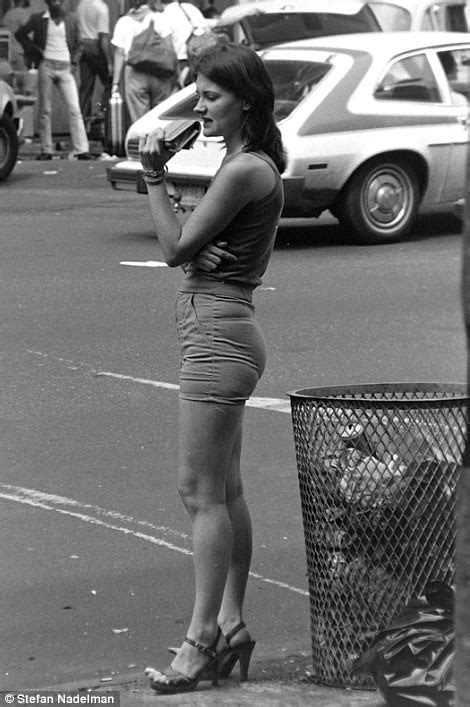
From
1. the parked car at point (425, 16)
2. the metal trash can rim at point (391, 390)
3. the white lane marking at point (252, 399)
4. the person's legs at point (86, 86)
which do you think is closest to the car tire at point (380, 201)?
the white lane marking at point (252, 399)

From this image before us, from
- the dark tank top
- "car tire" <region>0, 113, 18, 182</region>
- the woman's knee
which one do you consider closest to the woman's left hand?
the dark tank top

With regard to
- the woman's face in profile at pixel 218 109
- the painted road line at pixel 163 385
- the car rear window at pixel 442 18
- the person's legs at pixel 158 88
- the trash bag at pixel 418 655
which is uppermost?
the woman's face in profile at pixel 218 109

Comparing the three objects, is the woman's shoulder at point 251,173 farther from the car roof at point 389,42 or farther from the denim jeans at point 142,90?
the denim jeans at point 142,90

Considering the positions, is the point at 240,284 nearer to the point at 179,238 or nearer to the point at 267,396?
the point at 179,238

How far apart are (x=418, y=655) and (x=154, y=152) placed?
4.95 ft

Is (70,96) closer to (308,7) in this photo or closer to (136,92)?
(136,92)

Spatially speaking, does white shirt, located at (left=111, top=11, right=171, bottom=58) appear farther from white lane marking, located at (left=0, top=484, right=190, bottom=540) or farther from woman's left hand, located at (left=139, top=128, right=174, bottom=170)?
woman's left hand, located at (left=139, top=128, right=174, bottom=170)

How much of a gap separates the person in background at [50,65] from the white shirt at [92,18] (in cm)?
98

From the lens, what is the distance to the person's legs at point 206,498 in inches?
163

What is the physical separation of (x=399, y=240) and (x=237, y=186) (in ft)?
31.2

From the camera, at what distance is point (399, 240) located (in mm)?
13492

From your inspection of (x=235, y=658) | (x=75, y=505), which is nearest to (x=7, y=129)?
(x=75, y=505)

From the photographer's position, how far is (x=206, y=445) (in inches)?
164

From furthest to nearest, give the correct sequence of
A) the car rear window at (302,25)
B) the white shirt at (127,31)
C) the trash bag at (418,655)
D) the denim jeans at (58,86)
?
the denim jeans at (58,86) < the white shirt at (127,31) < the car rear window at (302,25) < the trash bag at (418,655)
